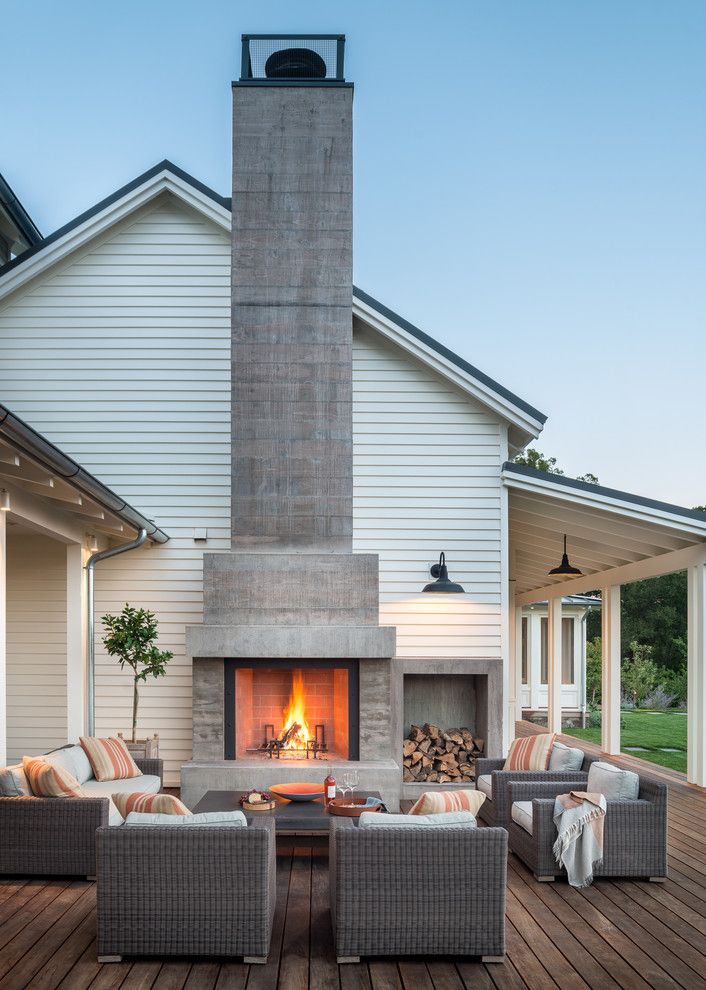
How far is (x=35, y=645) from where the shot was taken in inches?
408

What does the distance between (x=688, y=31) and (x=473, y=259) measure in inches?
367

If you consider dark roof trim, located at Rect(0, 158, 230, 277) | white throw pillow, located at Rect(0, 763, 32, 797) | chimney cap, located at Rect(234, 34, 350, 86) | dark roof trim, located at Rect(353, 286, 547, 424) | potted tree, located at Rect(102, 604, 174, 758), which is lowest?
white throw pillow, located at Rect(0, 763, 32, 797)

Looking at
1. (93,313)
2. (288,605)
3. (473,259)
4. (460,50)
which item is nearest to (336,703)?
(288,605)

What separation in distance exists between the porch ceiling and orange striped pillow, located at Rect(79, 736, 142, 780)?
467cm

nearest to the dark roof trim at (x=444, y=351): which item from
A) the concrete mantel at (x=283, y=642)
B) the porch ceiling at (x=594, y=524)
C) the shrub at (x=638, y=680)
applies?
the porch ceiling at (x=594, y=524)

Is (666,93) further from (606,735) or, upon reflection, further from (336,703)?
(336,703)

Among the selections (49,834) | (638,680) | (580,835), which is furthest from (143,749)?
(638,680)

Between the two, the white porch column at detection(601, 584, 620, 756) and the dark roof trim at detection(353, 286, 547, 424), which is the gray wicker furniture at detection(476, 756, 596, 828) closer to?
the dark roof trim at detection(353, 286, 547, 424)

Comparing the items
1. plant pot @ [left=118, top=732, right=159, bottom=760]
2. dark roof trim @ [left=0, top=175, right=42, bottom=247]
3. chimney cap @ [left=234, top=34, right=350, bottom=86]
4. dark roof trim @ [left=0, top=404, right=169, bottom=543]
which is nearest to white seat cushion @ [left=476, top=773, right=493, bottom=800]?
plant pot @ [left=118, top=732, right=159, bottom=760]

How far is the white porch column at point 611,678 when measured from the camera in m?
13.1

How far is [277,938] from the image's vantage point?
5.21m

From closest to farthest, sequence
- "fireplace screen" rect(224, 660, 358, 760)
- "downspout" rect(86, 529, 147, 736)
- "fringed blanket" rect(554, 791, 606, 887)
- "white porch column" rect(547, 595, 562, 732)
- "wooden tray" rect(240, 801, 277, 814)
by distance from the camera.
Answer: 1. "fringed blanket" rect(554, 791, 606, 887)
2. "wooden tray" rect(240, 801, 277, 814)
3. "fireplace screen" rect(224, 660, 358, 760)
4. "downspout" rect(86, 529, 147, 736)
5. "white porch column" rect(547, 595, 562, 732)

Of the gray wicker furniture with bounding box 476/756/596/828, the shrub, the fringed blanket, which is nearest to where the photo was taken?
the fringed blanket

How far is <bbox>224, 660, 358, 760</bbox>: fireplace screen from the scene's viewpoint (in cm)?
859
